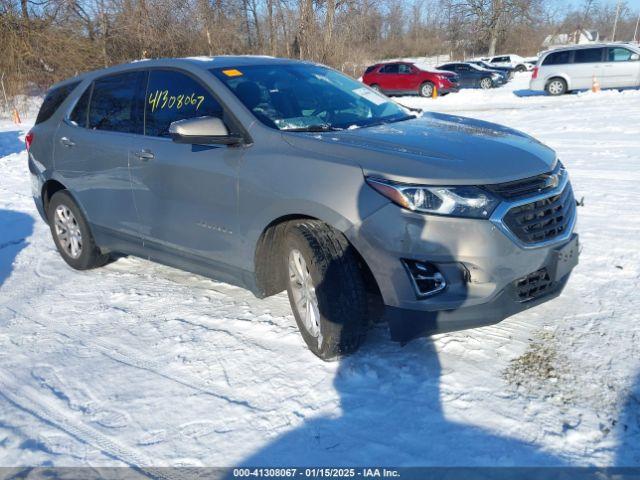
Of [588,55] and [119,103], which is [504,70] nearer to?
[588,55]

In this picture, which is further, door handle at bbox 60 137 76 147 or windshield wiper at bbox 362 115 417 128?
door handle at bbox 60 137 76 147

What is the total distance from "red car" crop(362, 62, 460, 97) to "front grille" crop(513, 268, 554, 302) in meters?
20.9

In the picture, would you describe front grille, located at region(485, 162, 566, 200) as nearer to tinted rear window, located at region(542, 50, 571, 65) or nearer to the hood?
the hood

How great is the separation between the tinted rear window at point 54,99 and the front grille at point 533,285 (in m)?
4.29

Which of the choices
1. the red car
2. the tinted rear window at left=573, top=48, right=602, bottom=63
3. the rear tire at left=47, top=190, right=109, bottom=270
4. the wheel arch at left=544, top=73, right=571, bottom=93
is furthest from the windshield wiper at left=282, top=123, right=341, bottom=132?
the red car

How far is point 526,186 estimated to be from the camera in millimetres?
3059

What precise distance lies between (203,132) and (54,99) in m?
2.70

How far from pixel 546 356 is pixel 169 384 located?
226cm

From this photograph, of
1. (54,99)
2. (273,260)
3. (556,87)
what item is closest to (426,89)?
(556,87)

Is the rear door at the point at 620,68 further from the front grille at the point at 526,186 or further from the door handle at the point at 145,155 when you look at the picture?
the door handle at the point at 145,155

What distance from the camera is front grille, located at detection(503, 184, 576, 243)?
295 centimetres

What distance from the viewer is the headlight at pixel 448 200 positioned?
2881mm

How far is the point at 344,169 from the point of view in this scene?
3.09 meters

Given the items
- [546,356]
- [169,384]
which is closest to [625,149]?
[546,356]
